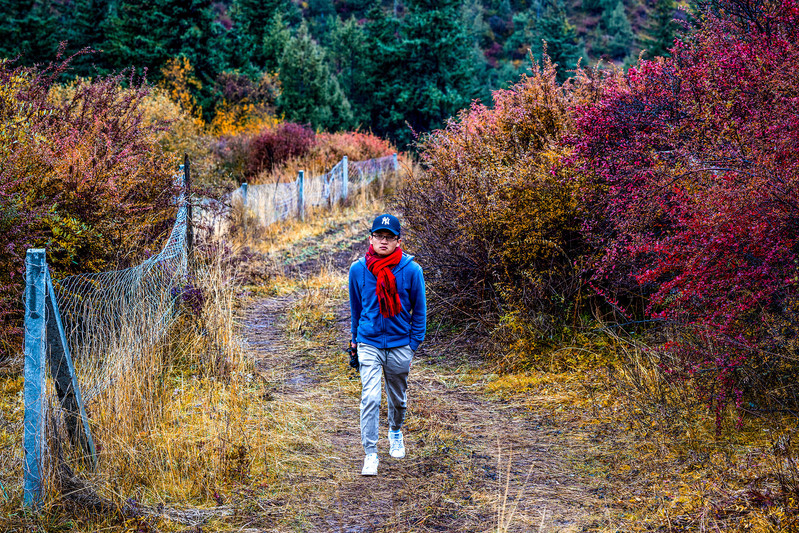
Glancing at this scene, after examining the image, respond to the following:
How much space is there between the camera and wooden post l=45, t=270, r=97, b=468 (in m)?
3.35

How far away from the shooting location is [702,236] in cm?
402

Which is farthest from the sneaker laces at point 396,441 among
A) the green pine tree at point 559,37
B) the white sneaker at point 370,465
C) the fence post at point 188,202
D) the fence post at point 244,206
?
the green pine tree at point 559,37

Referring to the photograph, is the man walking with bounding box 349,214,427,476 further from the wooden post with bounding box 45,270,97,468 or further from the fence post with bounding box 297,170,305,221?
the fence post with bounding box 297,170,305,221

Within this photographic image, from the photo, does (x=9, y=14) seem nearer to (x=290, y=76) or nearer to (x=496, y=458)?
(x=290, y=76)

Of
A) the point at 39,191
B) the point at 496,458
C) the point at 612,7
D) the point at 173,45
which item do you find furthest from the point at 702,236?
the point at 612,7

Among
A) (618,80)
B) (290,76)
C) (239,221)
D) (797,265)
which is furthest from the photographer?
(290,76)

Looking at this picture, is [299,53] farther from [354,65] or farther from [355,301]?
[355,301]

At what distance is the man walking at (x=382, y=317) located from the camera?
4066 millimetres

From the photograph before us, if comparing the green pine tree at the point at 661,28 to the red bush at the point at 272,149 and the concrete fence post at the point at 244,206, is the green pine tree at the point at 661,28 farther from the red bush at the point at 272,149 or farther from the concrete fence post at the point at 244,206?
the concrete fence post at the point at 244,206

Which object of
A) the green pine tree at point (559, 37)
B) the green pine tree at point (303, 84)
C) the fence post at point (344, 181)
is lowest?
the fence post at point (344, 181)

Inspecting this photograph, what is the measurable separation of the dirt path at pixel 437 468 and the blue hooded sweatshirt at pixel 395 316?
845 millimetres

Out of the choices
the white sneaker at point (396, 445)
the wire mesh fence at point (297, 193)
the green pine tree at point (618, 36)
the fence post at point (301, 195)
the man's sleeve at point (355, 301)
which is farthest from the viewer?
the green pine tree at point (618, 36)

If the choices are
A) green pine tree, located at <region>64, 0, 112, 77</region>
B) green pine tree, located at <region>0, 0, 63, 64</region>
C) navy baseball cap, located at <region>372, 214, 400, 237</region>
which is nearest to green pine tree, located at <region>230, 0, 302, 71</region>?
green pine tree, located at <region>64, 0, 112, 77</region>

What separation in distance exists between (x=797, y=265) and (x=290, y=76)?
34.1 m
